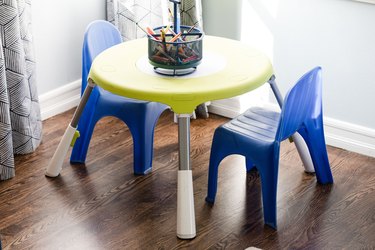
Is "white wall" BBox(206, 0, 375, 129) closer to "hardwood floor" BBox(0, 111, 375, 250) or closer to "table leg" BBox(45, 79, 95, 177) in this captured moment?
"hardwood floor" BBox(0, 111, 375, 250)

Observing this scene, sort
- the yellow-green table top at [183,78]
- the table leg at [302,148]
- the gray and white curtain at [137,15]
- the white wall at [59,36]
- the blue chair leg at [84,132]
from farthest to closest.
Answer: the gray and white curtain at [137,15], the white wall at [59,36], the blue chair leg at [84,132], the table leg at [302,148], the yellow-green table top at [183,78]

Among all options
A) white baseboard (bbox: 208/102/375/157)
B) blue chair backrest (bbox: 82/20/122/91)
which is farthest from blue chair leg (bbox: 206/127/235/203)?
white baseboard (bbox: 208/102/375/157)

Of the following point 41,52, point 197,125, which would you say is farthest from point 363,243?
point 41,52

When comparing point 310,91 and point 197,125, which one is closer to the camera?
point 310,91

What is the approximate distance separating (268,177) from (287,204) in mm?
276

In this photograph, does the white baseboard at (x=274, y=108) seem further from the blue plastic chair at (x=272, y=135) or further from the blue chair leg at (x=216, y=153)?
the blue chair leg at (x=216, y=153)

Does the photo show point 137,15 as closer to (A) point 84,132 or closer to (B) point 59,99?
(B) point 59,99

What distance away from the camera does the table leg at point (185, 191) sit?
265 cm

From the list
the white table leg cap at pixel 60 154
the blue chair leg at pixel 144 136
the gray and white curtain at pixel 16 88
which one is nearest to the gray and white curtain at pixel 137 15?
the gray and white curtain at pixel 16 88

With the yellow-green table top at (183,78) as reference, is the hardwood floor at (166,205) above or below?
below

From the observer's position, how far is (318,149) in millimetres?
2992

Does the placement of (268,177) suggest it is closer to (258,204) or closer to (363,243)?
(258,204)

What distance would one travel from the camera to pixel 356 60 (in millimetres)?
3258

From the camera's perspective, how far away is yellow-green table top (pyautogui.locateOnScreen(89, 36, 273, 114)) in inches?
101
